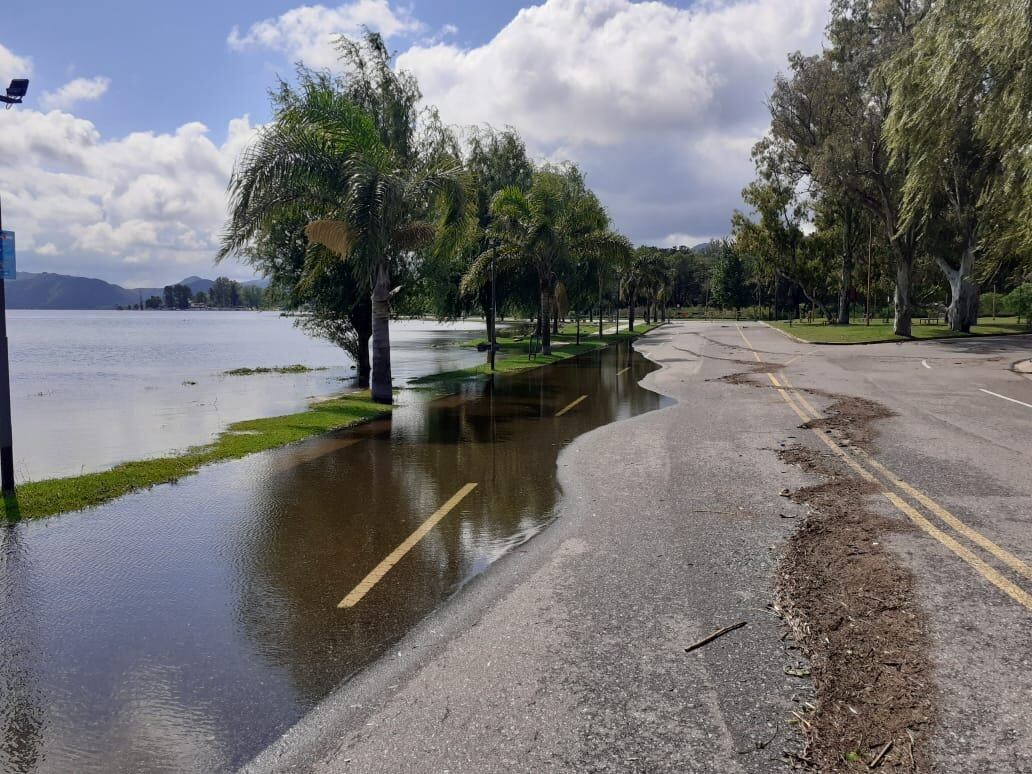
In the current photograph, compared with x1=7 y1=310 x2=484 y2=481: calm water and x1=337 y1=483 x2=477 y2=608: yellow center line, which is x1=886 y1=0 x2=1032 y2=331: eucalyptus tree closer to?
x1=337 y1=483 x2=477 y2=608: yellow center line

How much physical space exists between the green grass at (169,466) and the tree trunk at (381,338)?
0.76 metres

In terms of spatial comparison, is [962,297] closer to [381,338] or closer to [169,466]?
[381,338]

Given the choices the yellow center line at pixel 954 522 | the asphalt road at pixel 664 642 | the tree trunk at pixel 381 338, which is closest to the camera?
the asphalt road at pixel 664 642

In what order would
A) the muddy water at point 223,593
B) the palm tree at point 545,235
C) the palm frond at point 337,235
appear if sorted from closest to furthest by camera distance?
the muddy water at point 223,593
the palm frond at point 337,235
the palm tree at point 545,235

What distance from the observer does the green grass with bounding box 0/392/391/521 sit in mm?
7906

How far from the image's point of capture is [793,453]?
389 inches

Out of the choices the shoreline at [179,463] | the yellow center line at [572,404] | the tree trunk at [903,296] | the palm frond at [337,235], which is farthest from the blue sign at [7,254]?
the tree trunk at [903,296]

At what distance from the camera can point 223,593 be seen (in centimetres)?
529

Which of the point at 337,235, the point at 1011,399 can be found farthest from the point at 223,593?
the point at 1011,399

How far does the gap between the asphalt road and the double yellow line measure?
0.09 ft

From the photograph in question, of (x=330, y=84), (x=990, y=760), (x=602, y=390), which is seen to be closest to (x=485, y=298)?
(x=330, y=84)

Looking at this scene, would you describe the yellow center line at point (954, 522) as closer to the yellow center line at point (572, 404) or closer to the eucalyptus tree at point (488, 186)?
the yellow center line at point (572, 404)

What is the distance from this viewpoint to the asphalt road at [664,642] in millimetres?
3248

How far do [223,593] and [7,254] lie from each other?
18.0 feet
